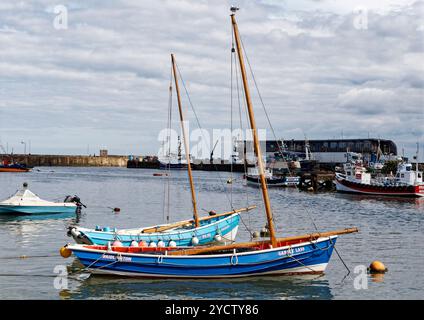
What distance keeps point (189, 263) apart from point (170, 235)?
26.5 ft

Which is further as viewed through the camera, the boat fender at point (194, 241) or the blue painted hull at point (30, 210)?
the blue painted hull at point (30, 210)

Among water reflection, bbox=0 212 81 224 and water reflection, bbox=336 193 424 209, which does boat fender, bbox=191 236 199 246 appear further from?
water reflection, bbox=336 193 424 209

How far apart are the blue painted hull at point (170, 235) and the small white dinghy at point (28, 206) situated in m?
22.8

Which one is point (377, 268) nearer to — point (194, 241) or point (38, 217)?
point (194, 241)

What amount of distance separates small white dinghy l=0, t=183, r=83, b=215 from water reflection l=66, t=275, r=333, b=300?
30952mm

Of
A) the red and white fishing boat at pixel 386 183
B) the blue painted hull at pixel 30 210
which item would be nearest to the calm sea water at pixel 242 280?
the blue painted hull at pixel 30 210

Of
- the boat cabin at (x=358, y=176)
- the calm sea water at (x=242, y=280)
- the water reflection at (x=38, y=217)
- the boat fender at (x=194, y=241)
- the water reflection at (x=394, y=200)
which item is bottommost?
the water reflection at (x=394, y=200)

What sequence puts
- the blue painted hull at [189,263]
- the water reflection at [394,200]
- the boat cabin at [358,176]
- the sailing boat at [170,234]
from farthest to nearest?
the boat cabin at [358,176], the water reflection at [394,200], the sailing boat at [170,234], the blue painted hull at [189,263]

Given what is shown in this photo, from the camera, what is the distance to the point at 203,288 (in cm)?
2725

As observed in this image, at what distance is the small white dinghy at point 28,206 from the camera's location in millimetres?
56688

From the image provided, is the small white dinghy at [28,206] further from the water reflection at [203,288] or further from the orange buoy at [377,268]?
the orange buoy at [377,268]

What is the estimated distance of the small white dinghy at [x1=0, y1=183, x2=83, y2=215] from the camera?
186ft
